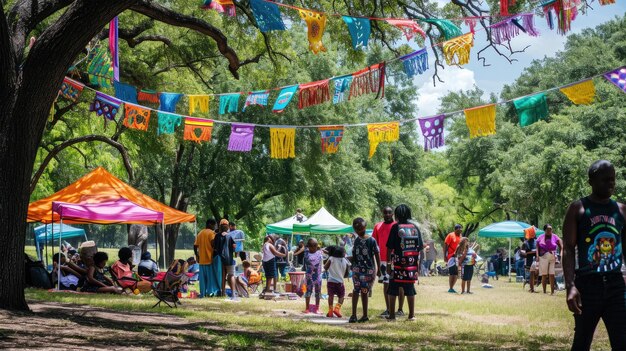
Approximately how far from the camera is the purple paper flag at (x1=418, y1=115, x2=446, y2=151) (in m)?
16.8

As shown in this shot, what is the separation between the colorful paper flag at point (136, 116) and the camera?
18905mm

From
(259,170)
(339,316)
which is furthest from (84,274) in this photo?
(259,170)

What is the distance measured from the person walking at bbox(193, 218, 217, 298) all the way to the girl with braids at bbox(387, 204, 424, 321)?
6.38 m

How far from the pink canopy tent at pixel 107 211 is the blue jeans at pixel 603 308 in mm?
13835

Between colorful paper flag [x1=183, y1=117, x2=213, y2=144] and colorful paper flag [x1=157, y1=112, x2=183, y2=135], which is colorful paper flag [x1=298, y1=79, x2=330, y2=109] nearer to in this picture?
colorful paper flag [x1=183, y1=117, x2=213, y2=144]

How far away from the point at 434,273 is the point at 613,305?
37436mm

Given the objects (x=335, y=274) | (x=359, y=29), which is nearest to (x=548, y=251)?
(x=335, y=274)

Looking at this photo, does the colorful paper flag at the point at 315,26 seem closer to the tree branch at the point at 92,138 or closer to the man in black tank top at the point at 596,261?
the tree branch at the point at 92,138

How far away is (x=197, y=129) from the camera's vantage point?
1975 centimetres

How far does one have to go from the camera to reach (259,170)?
36500 millimetres

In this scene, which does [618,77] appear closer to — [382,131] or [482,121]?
[482,121]

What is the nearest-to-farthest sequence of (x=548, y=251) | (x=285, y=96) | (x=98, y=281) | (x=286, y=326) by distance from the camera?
(x=286, y=326)
(x=285, y=96)
(x=98, y=281)
(x=548, y=251)

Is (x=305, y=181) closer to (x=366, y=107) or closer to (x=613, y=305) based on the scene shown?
(x=366, y=107)

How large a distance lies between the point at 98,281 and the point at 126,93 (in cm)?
432
